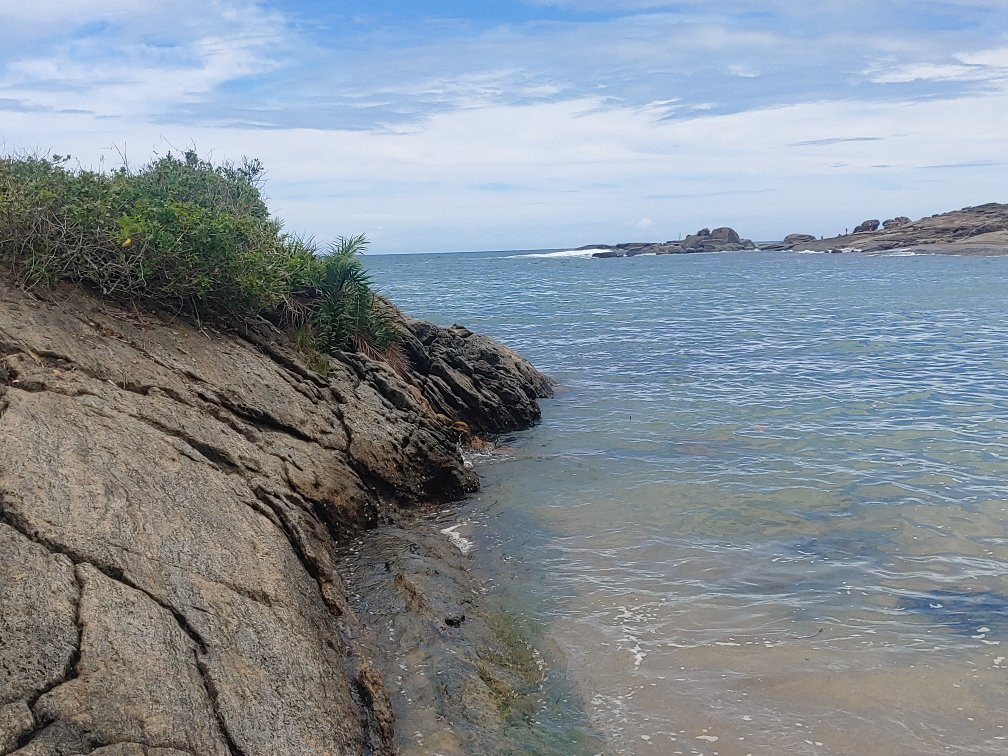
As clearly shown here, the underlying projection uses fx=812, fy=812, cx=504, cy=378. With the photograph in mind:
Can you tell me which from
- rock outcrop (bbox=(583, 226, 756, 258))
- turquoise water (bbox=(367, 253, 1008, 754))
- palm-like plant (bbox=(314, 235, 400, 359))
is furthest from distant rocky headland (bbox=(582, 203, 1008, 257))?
palm-like plant (bbox=(314, 235, 400, 359))

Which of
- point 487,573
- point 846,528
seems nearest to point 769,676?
point 487,573

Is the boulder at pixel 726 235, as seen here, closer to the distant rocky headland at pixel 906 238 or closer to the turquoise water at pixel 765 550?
the distant rocky headland at pixel 906 238

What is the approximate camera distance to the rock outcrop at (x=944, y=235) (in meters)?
77.9

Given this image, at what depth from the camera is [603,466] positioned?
39.9 feet

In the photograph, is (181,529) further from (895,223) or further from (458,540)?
(895,223)

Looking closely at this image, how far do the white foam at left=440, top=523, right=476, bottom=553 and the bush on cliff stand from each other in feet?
10.5

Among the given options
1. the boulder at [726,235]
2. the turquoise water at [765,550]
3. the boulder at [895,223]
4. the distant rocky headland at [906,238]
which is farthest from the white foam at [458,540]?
the boulder at [726,235]

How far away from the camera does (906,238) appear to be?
→ 92.6m

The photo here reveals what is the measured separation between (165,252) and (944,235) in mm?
96719

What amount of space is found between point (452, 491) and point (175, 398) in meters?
3.93

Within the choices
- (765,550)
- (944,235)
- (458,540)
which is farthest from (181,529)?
(944,235)

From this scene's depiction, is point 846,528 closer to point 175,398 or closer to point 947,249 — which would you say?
point 175,398

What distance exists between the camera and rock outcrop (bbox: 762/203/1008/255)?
7788 centimetres

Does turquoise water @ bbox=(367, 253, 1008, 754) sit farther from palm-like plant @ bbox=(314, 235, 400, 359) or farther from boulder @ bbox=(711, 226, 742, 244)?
boulder @ bbox=(711, 226, 742, 244)
